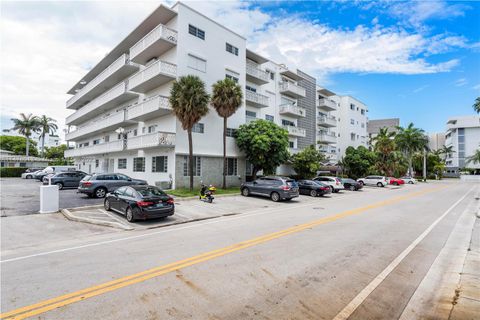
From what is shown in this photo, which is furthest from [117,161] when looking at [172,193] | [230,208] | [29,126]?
[29,126]

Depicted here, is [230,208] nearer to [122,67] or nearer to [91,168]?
[122,67]

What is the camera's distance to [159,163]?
78.4ft

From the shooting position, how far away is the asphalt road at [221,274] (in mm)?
4047

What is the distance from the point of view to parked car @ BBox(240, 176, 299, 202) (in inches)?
743

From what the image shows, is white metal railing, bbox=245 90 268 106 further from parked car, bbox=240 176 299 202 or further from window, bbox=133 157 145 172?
window, bbox=133 157 145 172

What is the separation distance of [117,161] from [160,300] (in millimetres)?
30087

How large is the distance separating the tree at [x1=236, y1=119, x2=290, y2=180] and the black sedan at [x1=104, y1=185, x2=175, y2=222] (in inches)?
576

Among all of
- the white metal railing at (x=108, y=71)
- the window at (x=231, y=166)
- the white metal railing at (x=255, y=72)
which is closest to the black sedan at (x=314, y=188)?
the window at (x=231, y=166)

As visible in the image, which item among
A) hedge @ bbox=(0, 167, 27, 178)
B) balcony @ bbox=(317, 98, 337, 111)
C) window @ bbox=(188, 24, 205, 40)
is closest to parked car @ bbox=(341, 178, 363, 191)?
balcony @ bbox=(317, 98, 337, 111)

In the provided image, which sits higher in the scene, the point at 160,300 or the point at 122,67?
the point at 122,67

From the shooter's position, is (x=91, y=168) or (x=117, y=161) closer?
(x=117, y=161)

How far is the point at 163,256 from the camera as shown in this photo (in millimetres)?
6555

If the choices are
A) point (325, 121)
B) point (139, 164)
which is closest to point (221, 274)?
point (139, 164)

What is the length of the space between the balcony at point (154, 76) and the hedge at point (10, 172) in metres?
35.6
